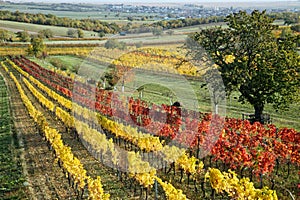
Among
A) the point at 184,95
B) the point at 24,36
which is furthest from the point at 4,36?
the point at 184,95

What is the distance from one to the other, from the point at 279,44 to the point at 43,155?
12.9 m

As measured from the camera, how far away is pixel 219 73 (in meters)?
21.5

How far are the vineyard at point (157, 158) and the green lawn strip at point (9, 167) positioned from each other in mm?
336

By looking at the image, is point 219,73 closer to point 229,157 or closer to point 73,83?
point 229,157

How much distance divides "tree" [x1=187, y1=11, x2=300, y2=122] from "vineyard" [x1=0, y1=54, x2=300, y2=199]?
2883 mm

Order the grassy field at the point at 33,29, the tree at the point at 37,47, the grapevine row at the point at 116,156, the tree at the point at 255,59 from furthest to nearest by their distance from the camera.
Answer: the grassy field at the point at 33,29, the tree at the point at 37,47, the tree at the point at 255,59, the grapevine row at the point at 116,156

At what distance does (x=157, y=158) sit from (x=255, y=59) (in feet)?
28.1

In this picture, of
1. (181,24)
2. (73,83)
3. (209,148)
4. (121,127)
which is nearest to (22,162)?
(121,127)

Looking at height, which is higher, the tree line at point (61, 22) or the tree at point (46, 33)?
the tree line at point (61, 22)

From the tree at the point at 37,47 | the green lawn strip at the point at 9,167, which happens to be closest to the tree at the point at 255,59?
the green lawn strip at the point at 9,167

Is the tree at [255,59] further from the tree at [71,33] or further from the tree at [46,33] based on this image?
the tree at [71,33]

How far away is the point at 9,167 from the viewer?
1545 cm

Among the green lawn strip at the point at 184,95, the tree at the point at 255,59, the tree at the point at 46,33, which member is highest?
the tree at the point at 255,59

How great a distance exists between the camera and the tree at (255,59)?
19.7 metres
